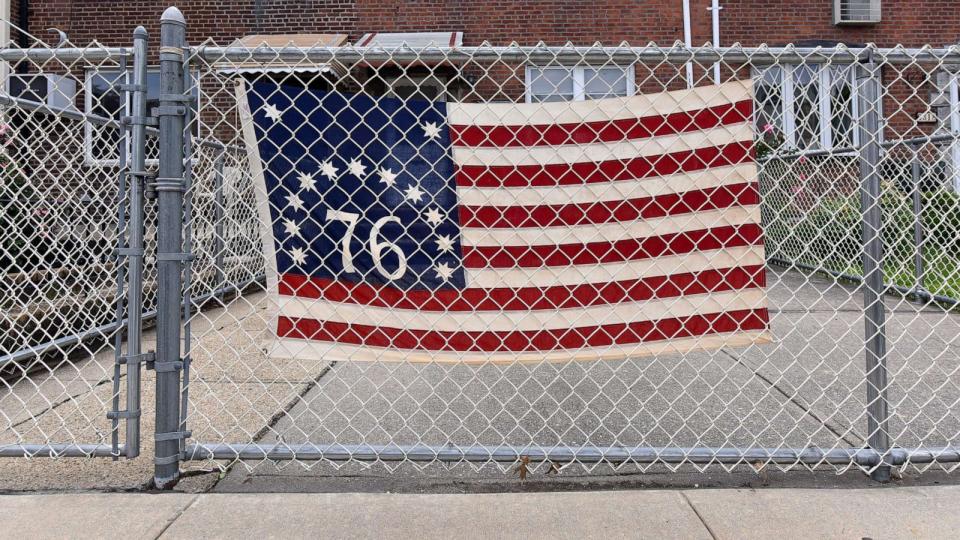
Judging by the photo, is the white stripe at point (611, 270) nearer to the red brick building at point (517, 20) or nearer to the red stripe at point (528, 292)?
the red stripe at point (528, 292)

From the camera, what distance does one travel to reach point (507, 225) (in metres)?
2.64

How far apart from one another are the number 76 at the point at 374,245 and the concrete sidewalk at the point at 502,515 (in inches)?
35.0

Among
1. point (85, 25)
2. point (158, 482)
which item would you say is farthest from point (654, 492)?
point (85, 25)

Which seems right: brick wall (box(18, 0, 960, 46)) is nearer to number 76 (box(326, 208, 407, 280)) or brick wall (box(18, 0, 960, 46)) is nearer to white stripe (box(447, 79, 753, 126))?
white stripe (box(447, 79, 753, 126))

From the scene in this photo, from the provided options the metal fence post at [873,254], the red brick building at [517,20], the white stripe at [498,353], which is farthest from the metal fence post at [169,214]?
the red brick building at [517,20]

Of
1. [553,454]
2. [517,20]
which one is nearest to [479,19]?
[517,20]

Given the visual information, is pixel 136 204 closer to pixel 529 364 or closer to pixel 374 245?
pixel 374 245

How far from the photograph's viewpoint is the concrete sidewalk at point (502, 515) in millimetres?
2342

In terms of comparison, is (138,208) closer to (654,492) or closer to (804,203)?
(654,492)

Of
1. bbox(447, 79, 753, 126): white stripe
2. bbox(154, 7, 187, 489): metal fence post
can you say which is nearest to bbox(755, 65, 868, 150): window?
bbox(447, 79, 753, 126): white stripe

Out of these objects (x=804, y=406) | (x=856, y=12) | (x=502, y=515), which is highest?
(x=856, y=12)

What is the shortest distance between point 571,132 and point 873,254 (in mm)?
1299

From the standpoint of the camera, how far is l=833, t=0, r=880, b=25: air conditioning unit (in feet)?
39.1

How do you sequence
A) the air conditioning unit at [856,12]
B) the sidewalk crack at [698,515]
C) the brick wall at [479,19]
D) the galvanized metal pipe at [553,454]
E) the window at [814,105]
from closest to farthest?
the sidewalk crack at [698,515] → the galvanized metal pipe at [553,454] → the window at [814,105] → the brick wall at [479,19] → the air conditioning unit at [856,12]
